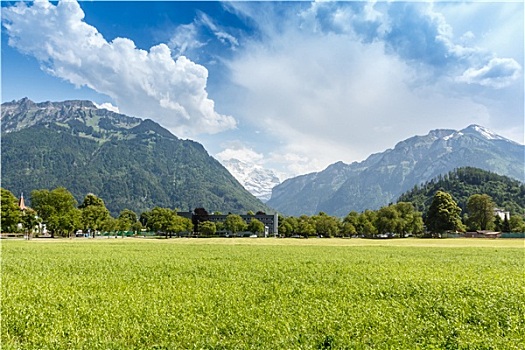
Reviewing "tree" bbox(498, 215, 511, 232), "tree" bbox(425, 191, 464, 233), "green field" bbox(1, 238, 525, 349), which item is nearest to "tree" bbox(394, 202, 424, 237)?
"tree" bbox(425, 191, 464, 233)

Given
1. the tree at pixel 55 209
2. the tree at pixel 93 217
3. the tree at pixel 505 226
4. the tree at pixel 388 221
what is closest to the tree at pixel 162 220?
the tree at pixel 93 217

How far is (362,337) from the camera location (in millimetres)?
11648

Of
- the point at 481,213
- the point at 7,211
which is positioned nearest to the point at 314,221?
the point at 481,213

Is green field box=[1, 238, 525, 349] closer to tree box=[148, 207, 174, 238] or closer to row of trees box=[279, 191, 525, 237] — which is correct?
row of trees box=[279, 191, 525, 237]

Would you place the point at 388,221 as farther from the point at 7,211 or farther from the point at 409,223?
the point at 7,211

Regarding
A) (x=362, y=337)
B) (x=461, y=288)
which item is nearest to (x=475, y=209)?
(x=461, y=288)

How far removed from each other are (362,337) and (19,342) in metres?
10.2

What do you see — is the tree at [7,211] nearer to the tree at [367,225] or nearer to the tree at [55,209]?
the tree at [55,209]

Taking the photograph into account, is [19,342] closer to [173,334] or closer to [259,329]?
[173,334]

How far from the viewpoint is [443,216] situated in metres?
156

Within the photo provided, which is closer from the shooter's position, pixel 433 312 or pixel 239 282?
pixel 433 312

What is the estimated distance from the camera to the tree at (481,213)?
17712cm

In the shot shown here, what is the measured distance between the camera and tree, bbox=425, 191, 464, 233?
155 m

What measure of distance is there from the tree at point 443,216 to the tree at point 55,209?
454 feet
